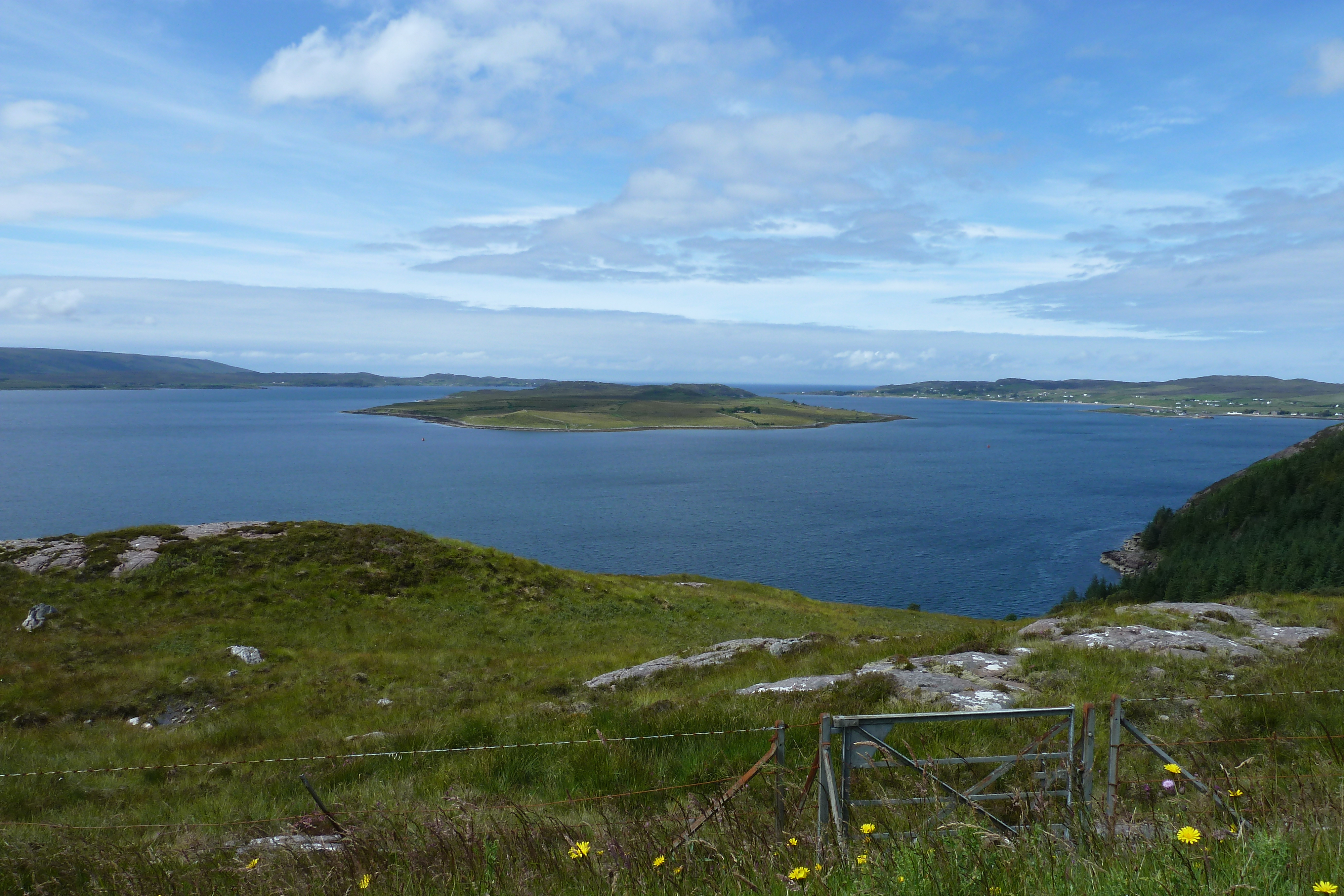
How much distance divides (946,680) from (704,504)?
107 metres

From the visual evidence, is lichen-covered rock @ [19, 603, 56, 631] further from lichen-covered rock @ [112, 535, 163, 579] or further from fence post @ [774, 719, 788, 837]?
fence post @ [774, 719, 788, 837]

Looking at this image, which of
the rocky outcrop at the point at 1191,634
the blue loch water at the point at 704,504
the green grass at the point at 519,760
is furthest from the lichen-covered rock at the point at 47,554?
the blue loch water at the point at 704,504

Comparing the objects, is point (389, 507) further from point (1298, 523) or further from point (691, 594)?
point (1298, 523)

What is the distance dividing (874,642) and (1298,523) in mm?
100902

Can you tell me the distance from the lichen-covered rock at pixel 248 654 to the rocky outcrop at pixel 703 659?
1189cm

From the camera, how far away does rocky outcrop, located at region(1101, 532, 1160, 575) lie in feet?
283

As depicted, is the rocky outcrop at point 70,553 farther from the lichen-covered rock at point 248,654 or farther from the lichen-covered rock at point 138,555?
the lichen-covered rock at point 248,654

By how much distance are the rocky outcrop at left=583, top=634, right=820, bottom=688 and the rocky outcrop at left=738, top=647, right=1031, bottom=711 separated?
435cm

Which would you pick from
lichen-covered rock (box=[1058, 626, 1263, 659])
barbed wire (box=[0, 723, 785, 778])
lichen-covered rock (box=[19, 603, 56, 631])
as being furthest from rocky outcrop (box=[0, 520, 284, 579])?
lichen-covered rock (box=[1058, 626, 1263, 659])

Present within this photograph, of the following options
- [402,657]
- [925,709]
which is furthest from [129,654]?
A: [925,709]

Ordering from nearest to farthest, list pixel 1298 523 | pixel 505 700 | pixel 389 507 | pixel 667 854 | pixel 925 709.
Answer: pixel 667 854, pixel 925 709, pixel 505 700, pixel 1298 523, pixel 389 507

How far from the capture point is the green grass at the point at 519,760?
4.08 metres

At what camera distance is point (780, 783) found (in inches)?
199

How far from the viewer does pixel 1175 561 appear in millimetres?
79562
